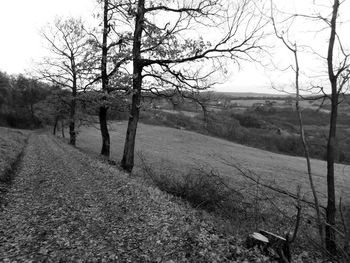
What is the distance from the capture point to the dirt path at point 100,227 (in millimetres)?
6750

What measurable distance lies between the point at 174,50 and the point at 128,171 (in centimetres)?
707

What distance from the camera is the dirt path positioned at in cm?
675

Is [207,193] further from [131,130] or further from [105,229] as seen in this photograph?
[131,130]

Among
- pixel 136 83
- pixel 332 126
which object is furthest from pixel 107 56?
pixel 332 126

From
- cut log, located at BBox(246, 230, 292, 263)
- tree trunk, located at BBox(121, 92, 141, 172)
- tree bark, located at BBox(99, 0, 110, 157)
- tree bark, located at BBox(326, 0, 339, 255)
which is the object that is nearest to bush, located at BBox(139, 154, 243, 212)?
tree bark, located at BBox(326, 0, 339, 255)

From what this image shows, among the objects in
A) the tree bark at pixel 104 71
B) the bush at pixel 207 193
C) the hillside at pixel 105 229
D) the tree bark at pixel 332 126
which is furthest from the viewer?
the tree bark at pixel 104 71

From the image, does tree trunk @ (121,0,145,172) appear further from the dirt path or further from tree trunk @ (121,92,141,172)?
the dirt path

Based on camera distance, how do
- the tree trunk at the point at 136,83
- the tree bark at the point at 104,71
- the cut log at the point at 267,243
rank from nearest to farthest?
the cut log at the point at 267,243, the tree trunk at the point at 136,83, the tree bark at the point at 104,71

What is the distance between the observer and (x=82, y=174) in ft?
50.2

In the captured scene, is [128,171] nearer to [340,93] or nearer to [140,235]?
[140,235]

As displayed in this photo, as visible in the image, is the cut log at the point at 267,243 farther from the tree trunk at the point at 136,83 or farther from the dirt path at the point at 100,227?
the tree trunk at the point at 136,83

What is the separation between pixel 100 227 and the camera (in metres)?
8.22

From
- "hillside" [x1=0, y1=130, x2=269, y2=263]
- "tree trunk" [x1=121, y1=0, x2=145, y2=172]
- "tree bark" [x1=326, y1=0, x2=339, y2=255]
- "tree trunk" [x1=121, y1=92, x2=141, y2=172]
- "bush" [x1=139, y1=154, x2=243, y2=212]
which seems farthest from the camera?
"tree trunk" [x1=121, y1=92, x2=141, y2=172]

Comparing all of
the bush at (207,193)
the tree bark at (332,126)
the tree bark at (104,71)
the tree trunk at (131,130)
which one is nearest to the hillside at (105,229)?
the bush at (207,193)
